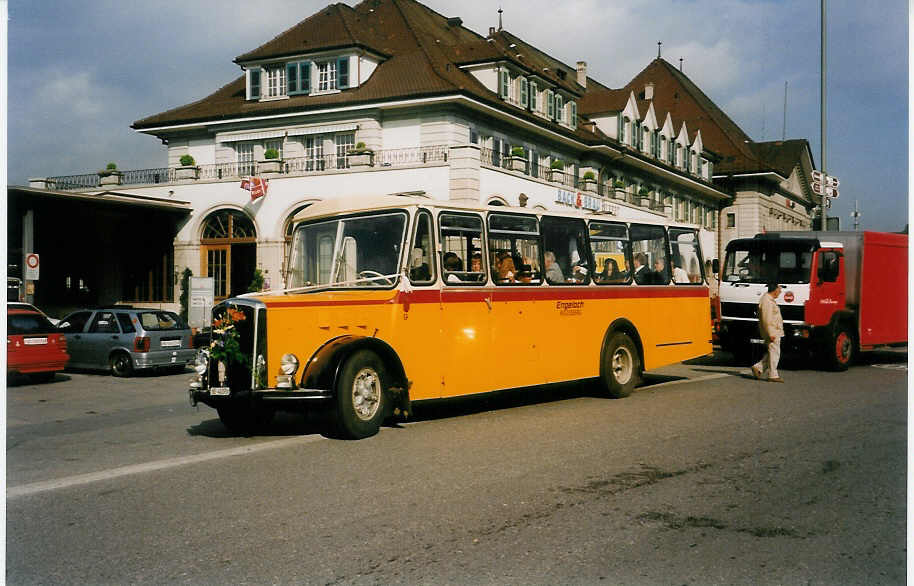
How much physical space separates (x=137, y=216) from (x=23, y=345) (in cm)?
2208

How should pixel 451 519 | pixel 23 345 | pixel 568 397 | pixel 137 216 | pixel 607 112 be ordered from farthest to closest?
pixel 607 112 < pixel 137 216 < pixel 23 345 < pixel 568 397 < pixel 451 519

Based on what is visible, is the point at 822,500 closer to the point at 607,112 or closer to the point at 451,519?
the point at 451,519

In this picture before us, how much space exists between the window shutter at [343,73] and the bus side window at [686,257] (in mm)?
26277

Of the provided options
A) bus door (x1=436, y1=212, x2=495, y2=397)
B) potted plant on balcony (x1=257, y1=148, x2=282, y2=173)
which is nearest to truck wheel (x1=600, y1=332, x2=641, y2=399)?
bus door (x1=436, y1=212, x2=495, y2=397)

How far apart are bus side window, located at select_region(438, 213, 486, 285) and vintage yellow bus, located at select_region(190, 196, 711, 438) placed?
0.02 metres

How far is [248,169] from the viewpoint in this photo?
3875cm

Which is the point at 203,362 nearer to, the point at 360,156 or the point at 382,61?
the point at 360,156

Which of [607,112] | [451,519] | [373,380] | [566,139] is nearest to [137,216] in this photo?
[566,139]

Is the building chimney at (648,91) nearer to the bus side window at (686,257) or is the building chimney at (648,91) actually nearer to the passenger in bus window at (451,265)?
the bus side window at (686,257)

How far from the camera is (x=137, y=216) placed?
37.9 meters

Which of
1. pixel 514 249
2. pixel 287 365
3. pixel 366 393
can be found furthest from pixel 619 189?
pixel 287 365

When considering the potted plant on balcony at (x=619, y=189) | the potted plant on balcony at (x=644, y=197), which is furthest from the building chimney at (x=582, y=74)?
the potted plant on balcony at (x=619, y=189)

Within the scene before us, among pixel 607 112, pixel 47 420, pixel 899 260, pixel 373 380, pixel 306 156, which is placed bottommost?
pixel 47 420

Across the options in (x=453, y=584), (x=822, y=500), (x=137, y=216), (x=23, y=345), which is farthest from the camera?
(x=137, y=216)
